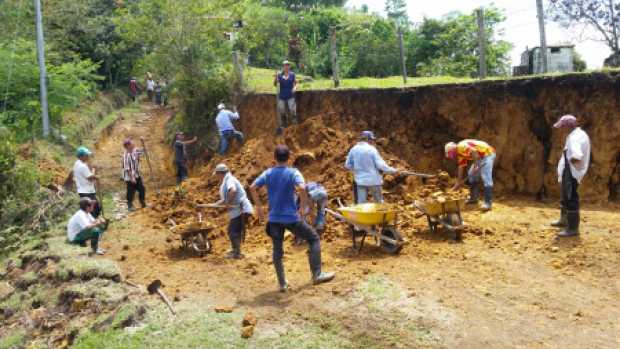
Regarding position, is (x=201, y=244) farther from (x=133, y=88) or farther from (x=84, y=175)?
(x=133, y=88)

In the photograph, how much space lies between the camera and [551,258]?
8.46 m

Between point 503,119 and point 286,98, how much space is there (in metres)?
5.41

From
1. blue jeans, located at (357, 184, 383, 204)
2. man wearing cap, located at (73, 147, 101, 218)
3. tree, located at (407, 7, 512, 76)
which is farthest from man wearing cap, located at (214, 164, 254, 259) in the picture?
tree, located at (407, 7, 512, 76)

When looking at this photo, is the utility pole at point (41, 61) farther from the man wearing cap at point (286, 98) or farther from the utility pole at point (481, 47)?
the utility pole at point (481, 47)

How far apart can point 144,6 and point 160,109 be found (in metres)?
9.61

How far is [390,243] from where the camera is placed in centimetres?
898

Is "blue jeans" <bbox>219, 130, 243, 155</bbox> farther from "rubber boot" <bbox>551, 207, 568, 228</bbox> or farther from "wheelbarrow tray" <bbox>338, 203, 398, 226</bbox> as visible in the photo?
"rubber boot" <bbox>551, 207, 568, 228</bbox>

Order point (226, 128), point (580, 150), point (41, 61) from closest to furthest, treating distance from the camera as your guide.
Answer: point (580, 150) < point (226, 128) < point (41, 61)

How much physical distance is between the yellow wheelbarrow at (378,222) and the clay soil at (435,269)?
0.64 feet

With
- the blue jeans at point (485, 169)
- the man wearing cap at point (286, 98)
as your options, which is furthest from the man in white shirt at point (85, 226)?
the blue jeans at point (485, 169)

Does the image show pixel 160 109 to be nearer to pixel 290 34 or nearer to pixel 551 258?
pixel 290 34

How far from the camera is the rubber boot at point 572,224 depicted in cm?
888

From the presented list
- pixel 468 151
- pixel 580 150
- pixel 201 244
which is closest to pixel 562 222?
pixel 580 150

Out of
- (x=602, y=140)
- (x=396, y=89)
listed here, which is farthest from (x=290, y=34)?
(x=602, y=140)
